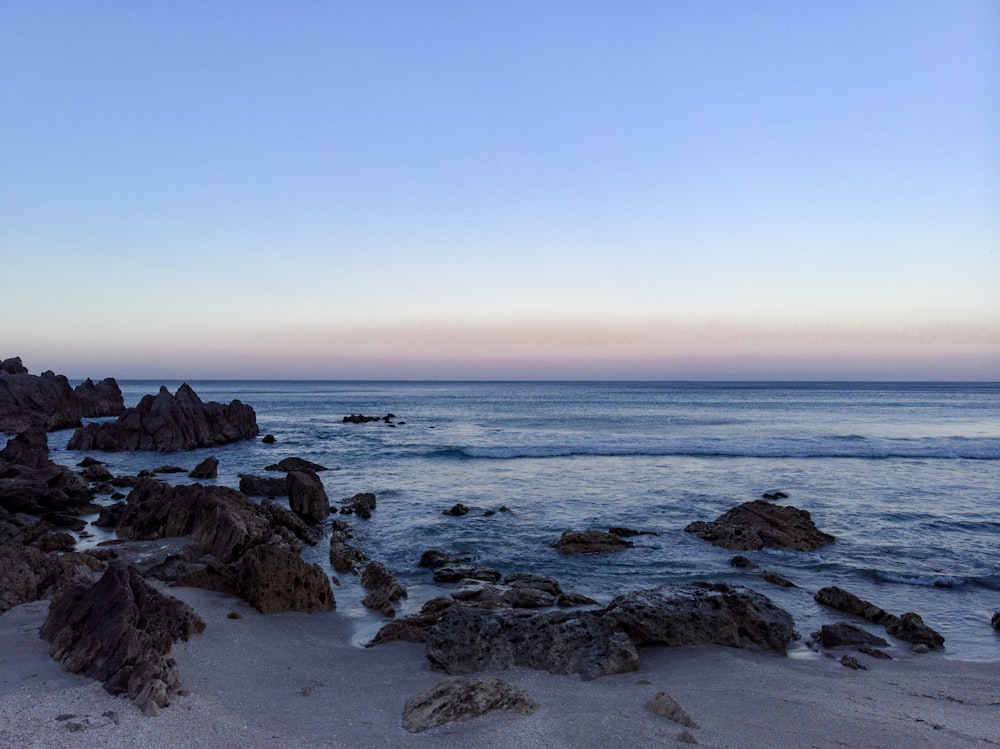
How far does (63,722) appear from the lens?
580cm

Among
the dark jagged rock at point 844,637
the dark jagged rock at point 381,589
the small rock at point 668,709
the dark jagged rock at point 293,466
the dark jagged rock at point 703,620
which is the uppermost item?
the small rock at point 668,709

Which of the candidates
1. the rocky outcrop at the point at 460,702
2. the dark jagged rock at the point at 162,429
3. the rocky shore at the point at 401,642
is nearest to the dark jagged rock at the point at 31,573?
the rocky shore at the point at 401,642

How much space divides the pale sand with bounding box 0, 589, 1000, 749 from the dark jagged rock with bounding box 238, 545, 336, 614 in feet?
3.57

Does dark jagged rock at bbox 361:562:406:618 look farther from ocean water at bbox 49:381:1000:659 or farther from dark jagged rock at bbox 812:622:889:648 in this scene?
dark jagged rock at bbox 812:622:889:648

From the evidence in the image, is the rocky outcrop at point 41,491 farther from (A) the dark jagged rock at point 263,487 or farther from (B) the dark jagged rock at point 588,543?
(B) the dark jagged rock at point 588,543

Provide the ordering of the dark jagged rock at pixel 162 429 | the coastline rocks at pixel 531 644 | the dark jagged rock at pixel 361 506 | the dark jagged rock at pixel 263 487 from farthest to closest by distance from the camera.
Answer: the dark jagged rock at pixel 162 429, the dark jagged rock at pixel 263 487, the dark jagged rock at pixel 361 506, the coastline rocks at pixel 531 644

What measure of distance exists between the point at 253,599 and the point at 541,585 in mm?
5510

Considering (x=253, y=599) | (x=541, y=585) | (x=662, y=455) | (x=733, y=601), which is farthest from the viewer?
(x=662, y=455)

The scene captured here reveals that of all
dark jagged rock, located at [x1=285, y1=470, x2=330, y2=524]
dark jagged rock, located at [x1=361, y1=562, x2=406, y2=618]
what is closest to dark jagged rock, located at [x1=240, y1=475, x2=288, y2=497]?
dark jagged rock, located at [x1=285, y1=470, x2=330, y2=524]

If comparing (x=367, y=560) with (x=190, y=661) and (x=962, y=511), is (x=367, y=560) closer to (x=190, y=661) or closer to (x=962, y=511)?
(x=190, y=661)

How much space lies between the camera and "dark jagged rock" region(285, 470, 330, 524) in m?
19.6

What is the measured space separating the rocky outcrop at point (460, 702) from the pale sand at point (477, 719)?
12 cm

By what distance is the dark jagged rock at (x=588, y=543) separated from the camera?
16.1 m

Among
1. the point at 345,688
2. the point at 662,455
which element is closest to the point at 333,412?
the point at 662,455
